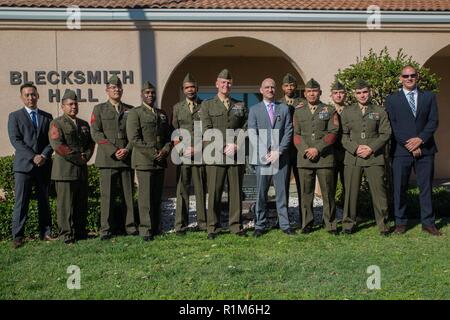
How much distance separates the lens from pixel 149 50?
33.4 ft

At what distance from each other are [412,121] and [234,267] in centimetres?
312

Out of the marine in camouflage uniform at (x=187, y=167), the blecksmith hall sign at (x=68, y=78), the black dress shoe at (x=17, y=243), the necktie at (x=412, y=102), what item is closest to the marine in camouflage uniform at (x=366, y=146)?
the necktie at (x=412, y=102)

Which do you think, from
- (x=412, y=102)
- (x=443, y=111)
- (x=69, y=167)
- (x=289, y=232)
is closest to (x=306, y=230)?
(x=289, y=232)

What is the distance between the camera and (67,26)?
32.6 feet

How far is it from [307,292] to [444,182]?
9203 millimetres

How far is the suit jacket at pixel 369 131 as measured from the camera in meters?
6.68

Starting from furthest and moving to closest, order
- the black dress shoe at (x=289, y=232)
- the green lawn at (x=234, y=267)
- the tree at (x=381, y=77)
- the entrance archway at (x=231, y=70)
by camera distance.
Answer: the entrance archway at (x=231, y=70) < the tree at (x=381, y=77) < the black dress shoe at (x=289, y=232) < the green lawn at (x=234, y=267)

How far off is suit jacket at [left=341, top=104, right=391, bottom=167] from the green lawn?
3.38 ft

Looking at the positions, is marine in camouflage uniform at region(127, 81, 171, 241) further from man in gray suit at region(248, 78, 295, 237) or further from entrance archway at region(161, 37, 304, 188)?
entrance archway at region(161, 37, 304, 188)

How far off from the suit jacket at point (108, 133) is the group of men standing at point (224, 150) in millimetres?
13

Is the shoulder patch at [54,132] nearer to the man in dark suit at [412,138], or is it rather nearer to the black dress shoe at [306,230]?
the black dress shoe at [306,230]

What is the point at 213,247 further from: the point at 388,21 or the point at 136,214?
the point at 388,21

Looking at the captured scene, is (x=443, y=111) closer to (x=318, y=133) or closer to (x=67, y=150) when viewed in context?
(x=318, y=133)

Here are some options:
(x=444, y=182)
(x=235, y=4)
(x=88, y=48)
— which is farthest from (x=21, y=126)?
(x=444, y=182)
